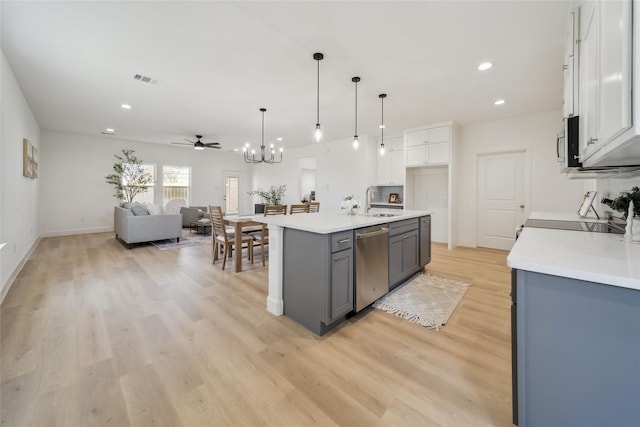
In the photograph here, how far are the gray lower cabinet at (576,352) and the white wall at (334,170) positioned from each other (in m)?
5.25

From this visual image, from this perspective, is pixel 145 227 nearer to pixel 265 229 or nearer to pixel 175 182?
pixel 265 229

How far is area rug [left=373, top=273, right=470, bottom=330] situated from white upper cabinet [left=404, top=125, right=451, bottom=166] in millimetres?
2840

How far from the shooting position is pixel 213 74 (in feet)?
10.5

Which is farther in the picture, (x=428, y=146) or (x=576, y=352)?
(x=428, y=146)

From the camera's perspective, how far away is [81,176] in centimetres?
685

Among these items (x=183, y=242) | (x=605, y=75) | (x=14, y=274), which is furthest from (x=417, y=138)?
(x=14, y=274)

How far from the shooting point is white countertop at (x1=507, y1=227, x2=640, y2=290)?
87 centimetres

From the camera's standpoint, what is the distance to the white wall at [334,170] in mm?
6266

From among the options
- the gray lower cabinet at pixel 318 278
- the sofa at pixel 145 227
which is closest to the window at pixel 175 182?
the sofa at pixel 145 227

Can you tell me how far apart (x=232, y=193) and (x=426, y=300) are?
28.3 ft

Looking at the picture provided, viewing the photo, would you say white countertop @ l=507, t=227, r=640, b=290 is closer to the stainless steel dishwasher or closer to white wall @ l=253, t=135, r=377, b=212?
the stainless steel dishwasher

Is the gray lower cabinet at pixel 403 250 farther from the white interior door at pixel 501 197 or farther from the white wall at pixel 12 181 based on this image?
the white wall at pixel 12 181

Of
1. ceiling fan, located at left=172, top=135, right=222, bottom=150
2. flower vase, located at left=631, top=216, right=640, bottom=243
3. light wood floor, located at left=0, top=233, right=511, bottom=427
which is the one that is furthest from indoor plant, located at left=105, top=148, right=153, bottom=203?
flower vase, located at left=631, top=216, right=640, bottom=243

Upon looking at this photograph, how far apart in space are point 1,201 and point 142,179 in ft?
17.1
